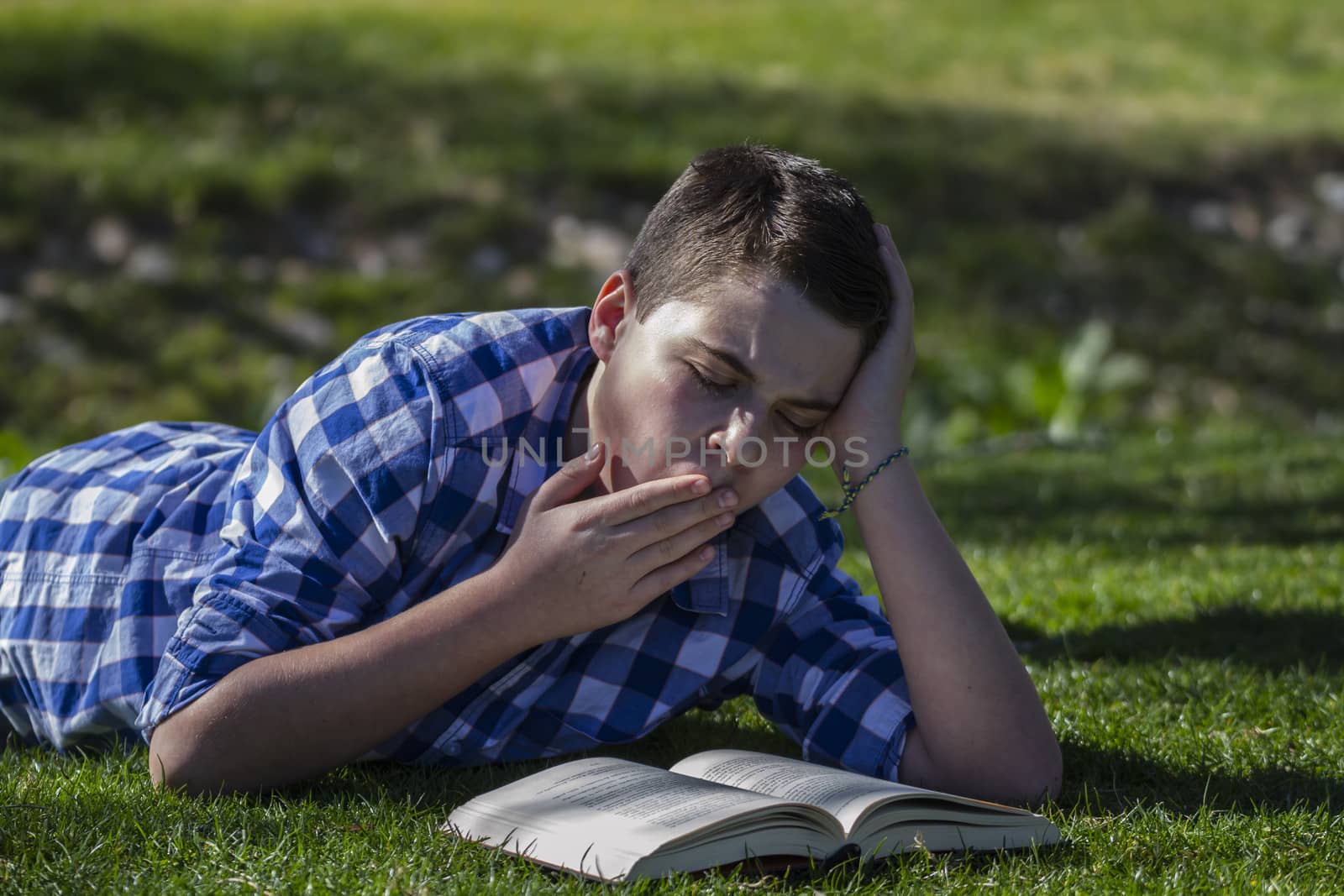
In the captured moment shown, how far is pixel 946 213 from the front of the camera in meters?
10.8

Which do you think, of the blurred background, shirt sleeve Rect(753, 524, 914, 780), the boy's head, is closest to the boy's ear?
the boy's head

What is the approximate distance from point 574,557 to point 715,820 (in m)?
0.58

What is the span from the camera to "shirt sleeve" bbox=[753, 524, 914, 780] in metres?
2.69

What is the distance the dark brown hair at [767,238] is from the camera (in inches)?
99.4

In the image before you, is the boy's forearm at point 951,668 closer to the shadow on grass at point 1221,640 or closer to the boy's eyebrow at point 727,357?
the boy's eyebrow at point 727,357

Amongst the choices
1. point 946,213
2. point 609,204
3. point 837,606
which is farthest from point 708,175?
point 946,213

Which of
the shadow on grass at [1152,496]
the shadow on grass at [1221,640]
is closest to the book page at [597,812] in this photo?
the shadow on grass at [1221,640]

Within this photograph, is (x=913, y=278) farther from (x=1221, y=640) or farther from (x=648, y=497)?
(x=648, y=497)

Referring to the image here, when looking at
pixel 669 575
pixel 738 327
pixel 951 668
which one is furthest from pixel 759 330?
pixel 951 668

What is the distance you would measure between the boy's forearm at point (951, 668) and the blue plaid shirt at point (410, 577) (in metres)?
0.13

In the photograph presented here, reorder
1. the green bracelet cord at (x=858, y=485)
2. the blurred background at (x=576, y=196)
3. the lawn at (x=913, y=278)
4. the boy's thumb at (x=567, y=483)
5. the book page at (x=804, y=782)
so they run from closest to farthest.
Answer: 1. the book page at (x=804, y=782)
2. the lawn at (x=913, y=278)
3. the boy's thumb at (x=567, y=483)
4. the green bracelet cord at (x=858, y=485)
5. the blurred background at (x=576, y=196)

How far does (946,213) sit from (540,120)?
10.7 feet

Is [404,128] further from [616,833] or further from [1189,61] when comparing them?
[616,833]

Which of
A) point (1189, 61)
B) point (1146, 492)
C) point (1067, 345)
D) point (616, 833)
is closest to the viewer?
point (616, 833)
